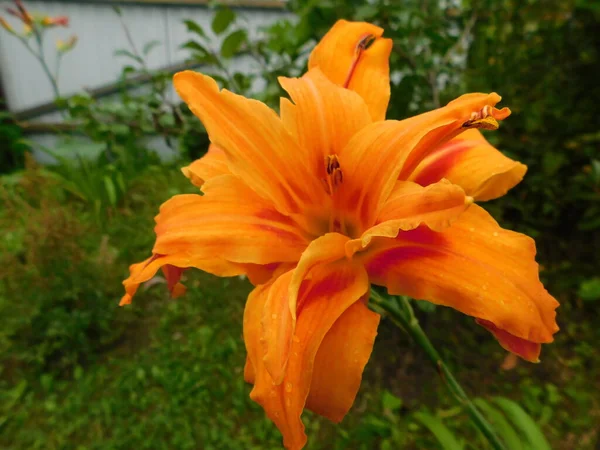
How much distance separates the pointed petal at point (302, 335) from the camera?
1.34 feet

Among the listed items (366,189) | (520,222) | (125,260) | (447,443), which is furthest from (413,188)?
(125,260)

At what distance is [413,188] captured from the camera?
0.46 metres

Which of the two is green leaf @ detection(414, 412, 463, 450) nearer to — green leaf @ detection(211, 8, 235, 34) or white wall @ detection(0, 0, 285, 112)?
green leaf @ detection(211, 8, 235, 34)

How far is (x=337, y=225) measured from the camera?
1.89 feet

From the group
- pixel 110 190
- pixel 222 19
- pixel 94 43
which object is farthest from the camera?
pixel 94 43

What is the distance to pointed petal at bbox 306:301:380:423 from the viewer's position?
43 cm

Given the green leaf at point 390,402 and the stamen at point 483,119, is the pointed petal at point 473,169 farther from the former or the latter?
the green leaf at point 390,402

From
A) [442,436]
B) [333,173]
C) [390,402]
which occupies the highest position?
[333,173]

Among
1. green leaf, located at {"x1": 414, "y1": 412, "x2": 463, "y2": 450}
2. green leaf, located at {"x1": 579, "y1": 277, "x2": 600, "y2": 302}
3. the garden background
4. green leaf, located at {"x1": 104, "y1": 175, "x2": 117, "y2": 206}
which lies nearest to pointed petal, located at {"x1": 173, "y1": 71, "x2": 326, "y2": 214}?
green leaf, located at {"x1": 414, "y1": 412, "x2": 463, "y2": 450}

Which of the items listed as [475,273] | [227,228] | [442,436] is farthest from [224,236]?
[442,436]

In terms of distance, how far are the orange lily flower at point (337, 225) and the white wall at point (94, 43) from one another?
3.26 m

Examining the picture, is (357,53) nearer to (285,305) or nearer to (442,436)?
(285,305)

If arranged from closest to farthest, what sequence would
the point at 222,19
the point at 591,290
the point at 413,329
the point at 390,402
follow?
the point at 413,329 < the point at 222,19 < the point at 390,402 < the point at 591,290

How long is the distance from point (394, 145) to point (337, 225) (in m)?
0.15
